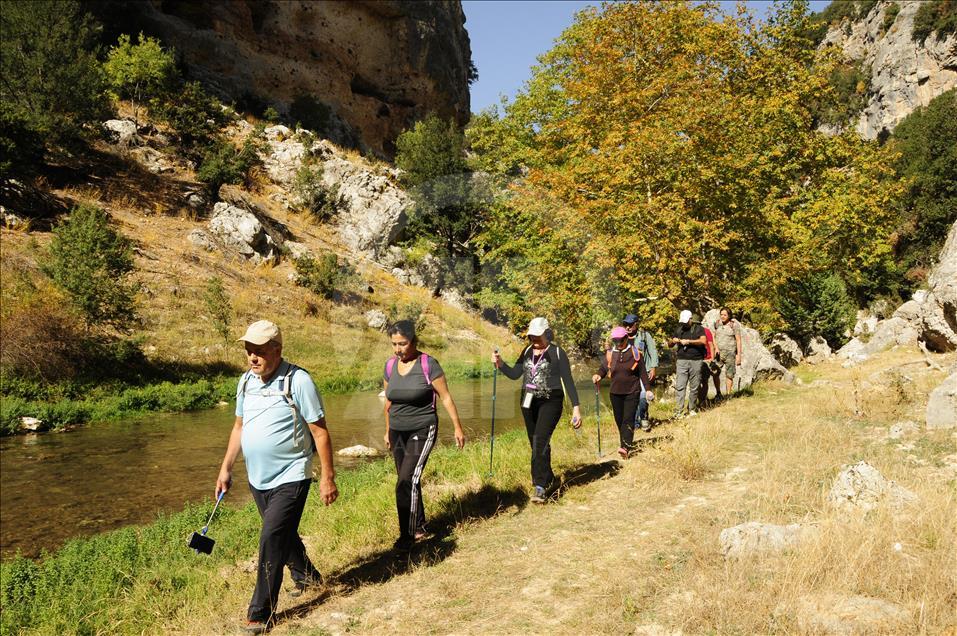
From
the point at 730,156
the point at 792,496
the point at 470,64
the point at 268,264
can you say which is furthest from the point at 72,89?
the point at 470,64

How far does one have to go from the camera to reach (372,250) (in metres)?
40.7

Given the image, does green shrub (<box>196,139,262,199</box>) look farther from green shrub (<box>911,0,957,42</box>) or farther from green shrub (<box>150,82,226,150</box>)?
green shrub (<box>911,0,957,42</box>)

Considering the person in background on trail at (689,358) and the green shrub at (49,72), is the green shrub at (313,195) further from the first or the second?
the person in background on trail at (689,358)

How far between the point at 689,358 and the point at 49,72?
34.4m

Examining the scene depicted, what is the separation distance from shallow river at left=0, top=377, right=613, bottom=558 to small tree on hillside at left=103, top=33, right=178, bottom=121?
1150 inches

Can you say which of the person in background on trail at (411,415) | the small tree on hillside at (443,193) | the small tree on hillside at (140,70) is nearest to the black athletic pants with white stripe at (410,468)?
the person in background on trail at (411,415)

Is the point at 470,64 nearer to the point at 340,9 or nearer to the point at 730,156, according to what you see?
the point at 340,9

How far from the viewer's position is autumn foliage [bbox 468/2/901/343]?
14.8m

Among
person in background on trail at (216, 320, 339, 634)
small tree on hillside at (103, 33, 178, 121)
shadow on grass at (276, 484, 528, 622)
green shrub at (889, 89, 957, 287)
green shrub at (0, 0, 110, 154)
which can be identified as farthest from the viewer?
green shrub at (889, 89, 957, 287)

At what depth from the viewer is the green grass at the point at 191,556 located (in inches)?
212

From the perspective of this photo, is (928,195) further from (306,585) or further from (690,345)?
(306,585)

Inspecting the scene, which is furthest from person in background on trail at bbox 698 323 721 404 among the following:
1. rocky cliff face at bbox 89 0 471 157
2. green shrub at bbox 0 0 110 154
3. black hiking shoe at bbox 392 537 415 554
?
rocky cliff face at bbox 89 0 471 157

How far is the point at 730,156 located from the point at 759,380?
5710 mm

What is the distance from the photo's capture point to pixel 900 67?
58.7 m
